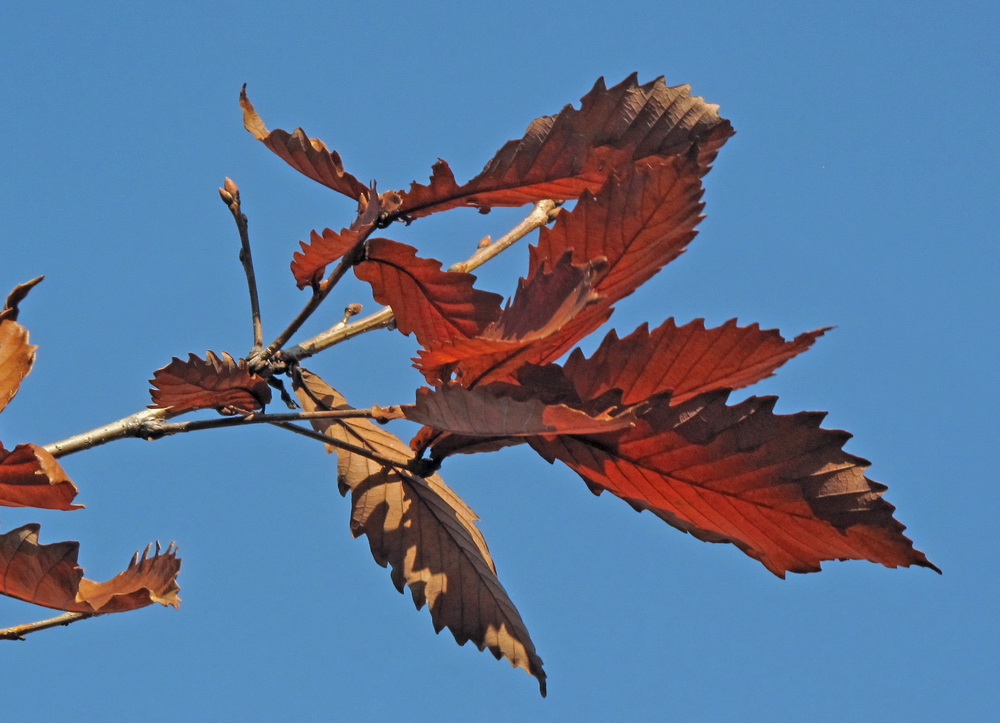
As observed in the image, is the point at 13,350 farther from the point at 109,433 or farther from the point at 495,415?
the point at 495,415

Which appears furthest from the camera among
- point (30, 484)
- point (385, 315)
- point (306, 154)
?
point (385, 315)

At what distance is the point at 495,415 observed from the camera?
35.4 inches

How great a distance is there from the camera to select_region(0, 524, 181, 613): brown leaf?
0.87 metres

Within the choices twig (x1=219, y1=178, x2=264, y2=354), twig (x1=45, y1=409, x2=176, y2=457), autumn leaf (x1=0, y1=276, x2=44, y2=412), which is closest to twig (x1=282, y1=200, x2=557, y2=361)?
twig (x1=219, y1=178, x2=264, y2=354)

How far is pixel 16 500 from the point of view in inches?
35.0

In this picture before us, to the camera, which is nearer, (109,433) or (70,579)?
(70,579)

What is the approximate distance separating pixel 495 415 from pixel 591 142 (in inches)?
14.2

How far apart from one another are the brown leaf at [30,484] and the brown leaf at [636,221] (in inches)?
18.2

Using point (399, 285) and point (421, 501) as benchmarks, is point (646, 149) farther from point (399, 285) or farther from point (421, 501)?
point (421, 501)

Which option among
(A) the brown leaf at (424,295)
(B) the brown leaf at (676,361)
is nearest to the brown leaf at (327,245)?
(A) the brown leaf at (424,295)

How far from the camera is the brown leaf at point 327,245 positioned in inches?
40.7

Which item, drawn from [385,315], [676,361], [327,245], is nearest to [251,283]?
[327,245]

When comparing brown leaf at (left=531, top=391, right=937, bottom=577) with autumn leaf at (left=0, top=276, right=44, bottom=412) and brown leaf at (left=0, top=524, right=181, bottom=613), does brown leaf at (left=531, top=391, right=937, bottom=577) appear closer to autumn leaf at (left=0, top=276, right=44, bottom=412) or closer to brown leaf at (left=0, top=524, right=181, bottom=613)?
brown leaf at (left=0, top=524, right=181, bottom=613)

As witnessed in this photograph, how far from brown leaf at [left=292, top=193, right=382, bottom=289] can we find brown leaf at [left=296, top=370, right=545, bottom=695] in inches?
4.5
